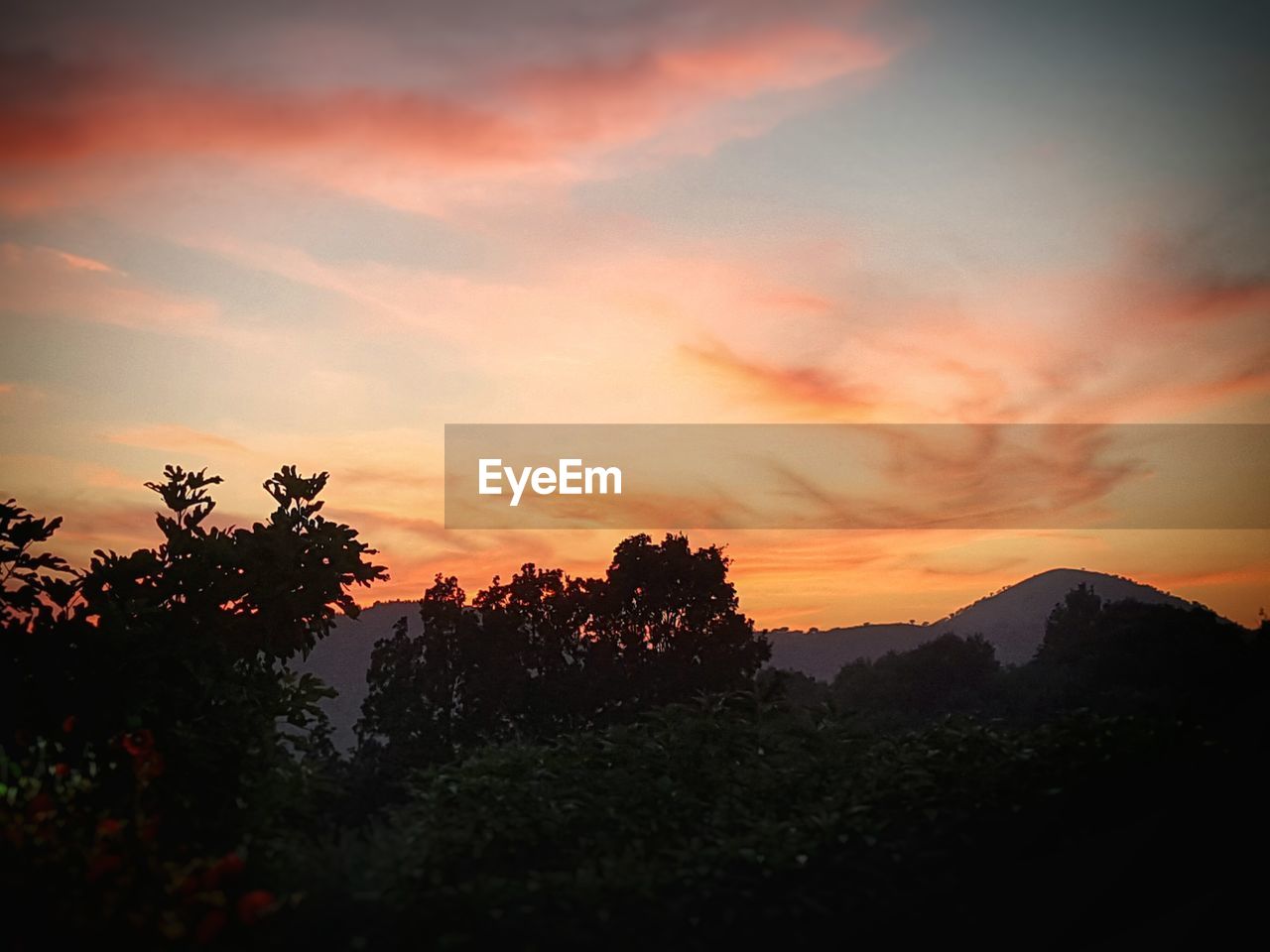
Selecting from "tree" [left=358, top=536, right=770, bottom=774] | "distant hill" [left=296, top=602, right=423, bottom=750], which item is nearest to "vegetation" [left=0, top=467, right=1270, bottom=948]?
"tree" [left=358, top=536, right=770, bottom=774]

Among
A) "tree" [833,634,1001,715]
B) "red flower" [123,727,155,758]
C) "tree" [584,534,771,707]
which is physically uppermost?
"tree" [584,534,771,707]

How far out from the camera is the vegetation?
25.9 feet

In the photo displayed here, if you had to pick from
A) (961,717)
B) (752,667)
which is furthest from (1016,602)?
(961,717)

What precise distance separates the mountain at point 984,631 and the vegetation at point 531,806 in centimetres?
9428

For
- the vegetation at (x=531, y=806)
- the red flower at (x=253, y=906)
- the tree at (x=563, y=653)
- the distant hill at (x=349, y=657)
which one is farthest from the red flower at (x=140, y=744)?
the distant hill at (x=349, y=657)

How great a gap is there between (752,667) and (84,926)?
2803 centimetres

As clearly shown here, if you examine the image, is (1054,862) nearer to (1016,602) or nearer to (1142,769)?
(1142,769)

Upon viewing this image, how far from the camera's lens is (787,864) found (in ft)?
27.6

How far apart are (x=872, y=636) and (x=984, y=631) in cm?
1600

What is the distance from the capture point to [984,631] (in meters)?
124

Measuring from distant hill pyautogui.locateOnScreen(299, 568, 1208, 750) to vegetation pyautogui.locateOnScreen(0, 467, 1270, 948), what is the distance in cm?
8799

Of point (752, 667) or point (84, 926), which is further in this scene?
point (752, 667)

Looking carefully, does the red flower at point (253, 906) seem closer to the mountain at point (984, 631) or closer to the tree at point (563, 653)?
the tree at point (563, 653)

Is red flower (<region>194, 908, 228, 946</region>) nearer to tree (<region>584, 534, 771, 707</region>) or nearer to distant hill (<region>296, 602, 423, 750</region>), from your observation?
tree (<region>584, 534, 771, 707</region>)
